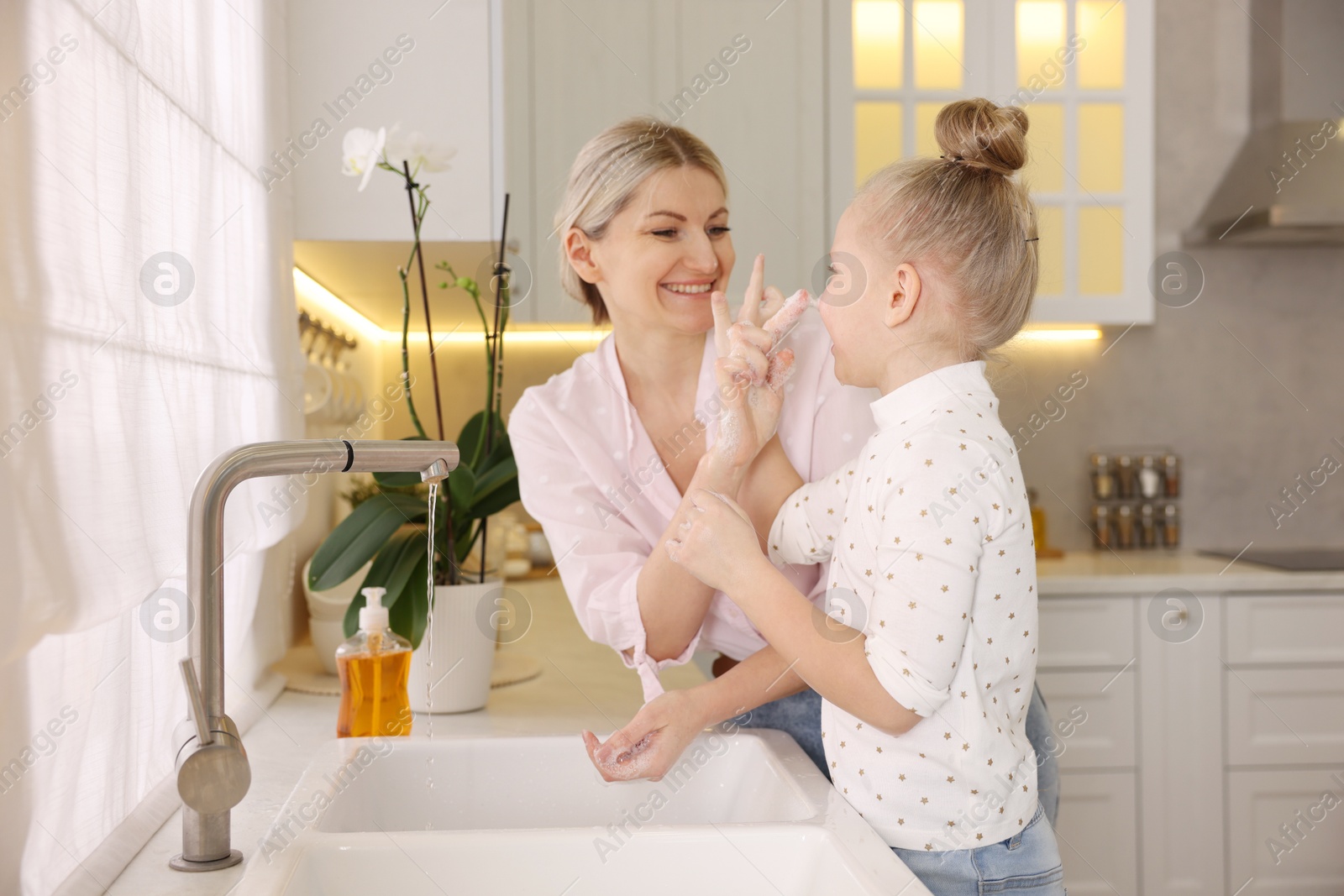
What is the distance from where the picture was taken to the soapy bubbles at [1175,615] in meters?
2.28

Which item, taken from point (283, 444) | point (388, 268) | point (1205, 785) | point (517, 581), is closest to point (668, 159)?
point (283, 444)

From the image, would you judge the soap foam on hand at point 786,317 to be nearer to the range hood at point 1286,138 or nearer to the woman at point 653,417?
the woman at point 653,417

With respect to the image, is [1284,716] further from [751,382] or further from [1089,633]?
[751,382]

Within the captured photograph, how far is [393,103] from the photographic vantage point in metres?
1.72

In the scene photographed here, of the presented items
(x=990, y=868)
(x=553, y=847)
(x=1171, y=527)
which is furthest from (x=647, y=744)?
(x=1171, y=527)

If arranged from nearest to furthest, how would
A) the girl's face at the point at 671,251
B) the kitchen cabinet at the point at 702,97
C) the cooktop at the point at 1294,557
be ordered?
the girl's face at the point at 671,251 < the kitchen cabinet at the point at 702,97 < the cooktop at the point at 1294,557

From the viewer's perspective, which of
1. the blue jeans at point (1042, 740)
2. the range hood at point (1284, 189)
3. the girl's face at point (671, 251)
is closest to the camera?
the blue jeans at point (1042, 740)

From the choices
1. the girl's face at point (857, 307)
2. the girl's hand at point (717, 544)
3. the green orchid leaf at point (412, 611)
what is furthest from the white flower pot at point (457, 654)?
the girl's face at point (857, 307)

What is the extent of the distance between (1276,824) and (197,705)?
2405mm

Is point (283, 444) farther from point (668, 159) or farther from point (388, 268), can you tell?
point (388, 268)

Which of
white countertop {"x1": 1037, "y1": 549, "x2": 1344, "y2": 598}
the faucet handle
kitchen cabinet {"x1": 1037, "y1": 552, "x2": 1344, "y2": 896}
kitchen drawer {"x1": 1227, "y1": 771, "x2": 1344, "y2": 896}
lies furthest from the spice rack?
the faucet handle

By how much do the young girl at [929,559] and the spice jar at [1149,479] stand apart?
2.19m

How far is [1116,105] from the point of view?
2443 mm

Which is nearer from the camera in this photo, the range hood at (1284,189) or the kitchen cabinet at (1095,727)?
the kitchen cabinet at (1095,727)
